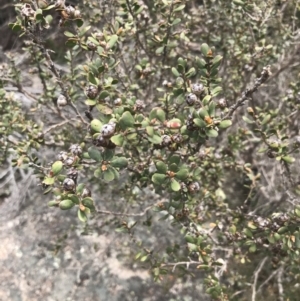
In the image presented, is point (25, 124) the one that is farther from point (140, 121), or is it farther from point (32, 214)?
point (32, 214)

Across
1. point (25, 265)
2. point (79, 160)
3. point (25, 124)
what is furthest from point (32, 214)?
point (79, 160)

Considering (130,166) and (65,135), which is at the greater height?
(130,166)

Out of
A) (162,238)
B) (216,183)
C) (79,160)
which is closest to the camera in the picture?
(79,160)

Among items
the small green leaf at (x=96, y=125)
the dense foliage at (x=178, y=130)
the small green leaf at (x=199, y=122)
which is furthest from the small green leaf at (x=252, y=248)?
the small green leaf at (x=96, y=125)

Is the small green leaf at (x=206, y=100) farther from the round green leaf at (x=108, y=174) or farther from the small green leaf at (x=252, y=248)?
the small green leaf at (x=252, y=248)

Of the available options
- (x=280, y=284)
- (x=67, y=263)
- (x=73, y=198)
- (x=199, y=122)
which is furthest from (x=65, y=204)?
(x=280, y=284)

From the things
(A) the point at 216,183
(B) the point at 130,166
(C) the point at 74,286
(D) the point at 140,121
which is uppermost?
(D) the point at 140,121

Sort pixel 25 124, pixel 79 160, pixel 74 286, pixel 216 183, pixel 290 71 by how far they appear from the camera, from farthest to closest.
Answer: pixel 290 71
pixel 74 286
pixel 216 183
pixel 25 124
pixel 79 160

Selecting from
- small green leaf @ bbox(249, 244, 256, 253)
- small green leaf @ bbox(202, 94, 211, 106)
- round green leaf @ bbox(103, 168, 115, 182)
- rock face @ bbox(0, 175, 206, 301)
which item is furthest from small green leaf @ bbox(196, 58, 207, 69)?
rock face @ bbox(0, 175, 206, 301)

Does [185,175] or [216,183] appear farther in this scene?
[216,183]
